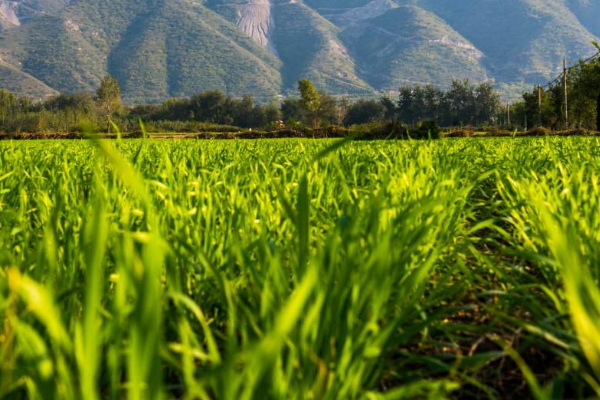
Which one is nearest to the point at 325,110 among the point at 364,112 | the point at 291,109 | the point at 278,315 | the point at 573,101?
the point at 291,109

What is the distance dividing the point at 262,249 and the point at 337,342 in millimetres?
358

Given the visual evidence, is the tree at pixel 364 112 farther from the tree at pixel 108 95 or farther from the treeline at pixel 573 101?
the tree at pixel 108 95

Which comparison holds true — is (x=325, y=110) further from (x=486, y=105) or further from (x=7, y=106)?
(x=7, y=106)

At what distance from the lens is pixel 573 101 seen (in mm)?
57031

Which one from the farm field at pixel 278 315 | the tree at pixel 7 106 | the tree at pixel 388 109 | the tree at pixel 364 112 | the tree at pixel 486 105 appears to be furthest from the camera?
the tree at pixel 388 109

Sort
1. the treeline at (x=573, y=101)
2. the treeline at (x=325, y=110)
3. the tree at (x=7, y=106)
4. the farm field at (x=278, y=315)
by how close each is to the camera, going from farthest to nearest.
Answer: the treeline at (x=325, y=110) < the tree at (x=7, y=106) < the treeline at (x=573, y=101) < the farm field at (x=278, y=315)

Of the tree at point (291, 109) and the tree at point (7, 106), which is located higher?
the tree at point (7, 106)

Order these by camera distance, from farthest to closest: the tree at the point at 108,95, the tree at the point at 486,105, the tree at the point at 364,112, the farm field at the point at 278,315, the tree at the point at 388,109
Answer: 1. the tree at the point at 388,109
2. the tree at the point at 364,112
3. the tree at the point at 486,105
4. the tree at the point at 108,95
5. the farm field at the point at 278,315

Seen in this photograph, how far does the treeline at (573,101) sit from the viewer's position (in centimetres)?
4847

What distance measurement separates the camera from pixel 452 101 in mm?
113688

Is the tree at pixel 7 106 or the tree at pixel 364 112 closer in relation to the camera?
the tree at pixel 7 106

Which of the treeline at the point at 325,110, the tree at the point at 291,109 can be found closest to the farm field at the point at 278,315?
the treeline at the point at 325,110

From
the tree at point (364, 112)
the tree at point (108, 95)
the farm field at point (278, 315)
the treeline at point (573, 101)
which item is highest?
the tree at point (108, 95)

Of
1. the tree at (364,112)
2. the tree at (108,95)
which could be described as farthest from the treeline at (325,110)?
the tree at (108,95)
